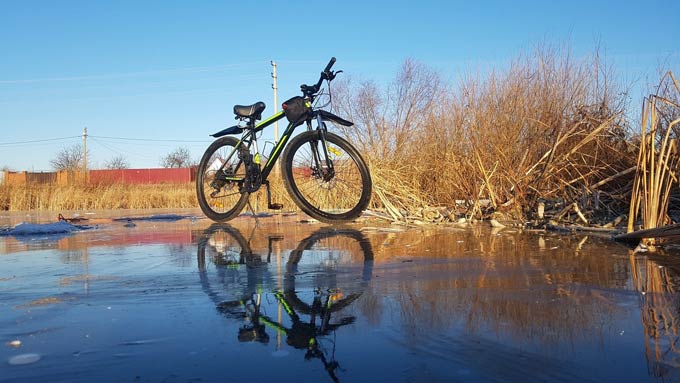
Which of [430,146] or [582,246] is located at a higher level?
[430,146]

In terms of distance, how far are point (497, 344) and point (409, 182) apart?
21.8 feet

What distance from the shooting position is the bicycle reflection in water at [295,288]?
211cm

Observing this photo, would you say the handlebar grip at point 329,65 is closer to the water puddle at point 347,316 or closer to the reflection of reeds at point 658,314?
the water puddle at point 347,316

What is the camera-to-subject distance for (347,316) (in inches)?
92.1

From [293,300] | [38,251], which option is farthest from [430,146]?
[293,300]

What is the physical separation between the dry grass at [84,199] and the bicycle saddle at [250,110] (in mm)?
11812

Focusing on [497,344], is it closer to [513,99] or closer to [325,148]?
[325,148]

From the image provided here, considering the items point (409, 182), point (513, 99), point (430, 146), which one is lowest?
point (409, 182)

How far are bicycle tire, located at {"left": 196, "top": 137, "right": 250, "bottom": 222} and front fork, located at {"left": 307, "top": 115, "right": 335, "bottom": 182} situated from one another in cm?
137

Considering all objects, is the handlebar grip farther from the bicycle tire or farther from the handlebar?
the bicycle tire

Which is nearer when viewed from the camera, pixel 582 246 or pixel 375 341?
pixel 375 341

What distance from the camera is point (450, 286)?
2.89m

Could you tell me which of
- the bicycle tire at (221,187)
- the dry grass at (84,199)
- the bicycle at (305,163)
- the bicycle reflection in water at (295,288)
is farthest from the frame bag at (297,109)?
the dry grass at (84,199)

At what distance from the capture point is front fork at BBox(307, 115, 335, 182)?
5863 mm
